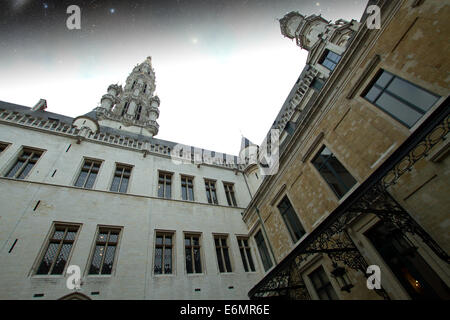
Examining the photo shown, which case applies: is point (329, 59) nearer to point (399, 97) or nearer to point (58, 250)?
point (399, 97)

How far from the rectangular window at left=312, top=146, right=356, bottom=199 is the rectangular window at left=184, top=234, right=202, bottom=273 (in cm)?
783

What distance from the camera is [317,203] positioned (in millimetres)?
8625

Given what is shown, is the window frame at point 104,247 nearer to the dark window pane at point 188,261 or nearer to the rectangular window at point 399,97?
the dark window pane at point 188,261

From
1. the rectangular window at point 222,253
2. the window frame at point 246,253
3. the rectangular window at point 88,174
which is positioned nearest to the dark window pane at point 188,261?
the rectangular window at point 222,253

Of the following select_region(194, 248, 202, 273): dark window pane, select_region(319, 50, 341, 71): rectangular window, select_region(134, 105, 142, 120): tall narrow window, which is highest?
select_region(134, 105, 142, 120): tall narrow window

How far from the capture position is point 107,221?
1027cm

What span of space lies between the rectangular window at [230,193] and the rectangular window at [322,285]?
7976mm

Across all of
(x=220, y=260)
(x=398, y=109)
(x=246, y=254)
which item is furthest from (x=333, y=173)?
(x=220, y=260)

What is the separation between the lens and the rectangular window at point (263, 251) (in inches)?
467

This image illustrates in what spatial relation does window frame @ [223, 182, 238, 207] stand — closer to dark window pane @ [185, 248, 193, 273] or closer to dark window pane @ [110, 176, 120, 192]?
dark window pane @ [185, 248, 193, 273]

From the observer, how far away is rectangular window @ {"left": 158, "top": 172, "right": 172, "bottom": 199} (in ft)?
44.4

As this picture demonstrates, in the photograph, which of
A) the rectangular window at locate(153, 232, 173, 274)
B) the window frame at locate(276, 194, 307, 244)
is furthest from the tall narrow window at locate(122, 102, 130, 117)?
the window frame at locate(276, 194, 307, 244)

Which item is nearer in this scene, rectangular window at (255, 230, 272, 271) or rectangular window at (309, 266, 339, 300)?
rectangular window at (309, 266, 339, 300)

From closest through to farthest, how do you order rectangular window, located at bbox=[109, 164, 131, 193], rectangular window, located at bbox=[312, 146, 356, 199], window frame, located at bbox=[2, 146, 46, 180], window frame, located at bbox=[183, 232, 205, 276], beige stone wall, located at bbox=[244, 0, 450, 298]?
beige stone wall, located at bbox=[244, 0, 450, 298] → rectangular window, located at bbox=[312, 146, 356, 199] → window frame, located at bbox=[2, 146, 46, 180] → window frame, located at bbox=[183, 232, 205, 276] → rectangular window, located at bbox=[109, 164, 131, 193]
